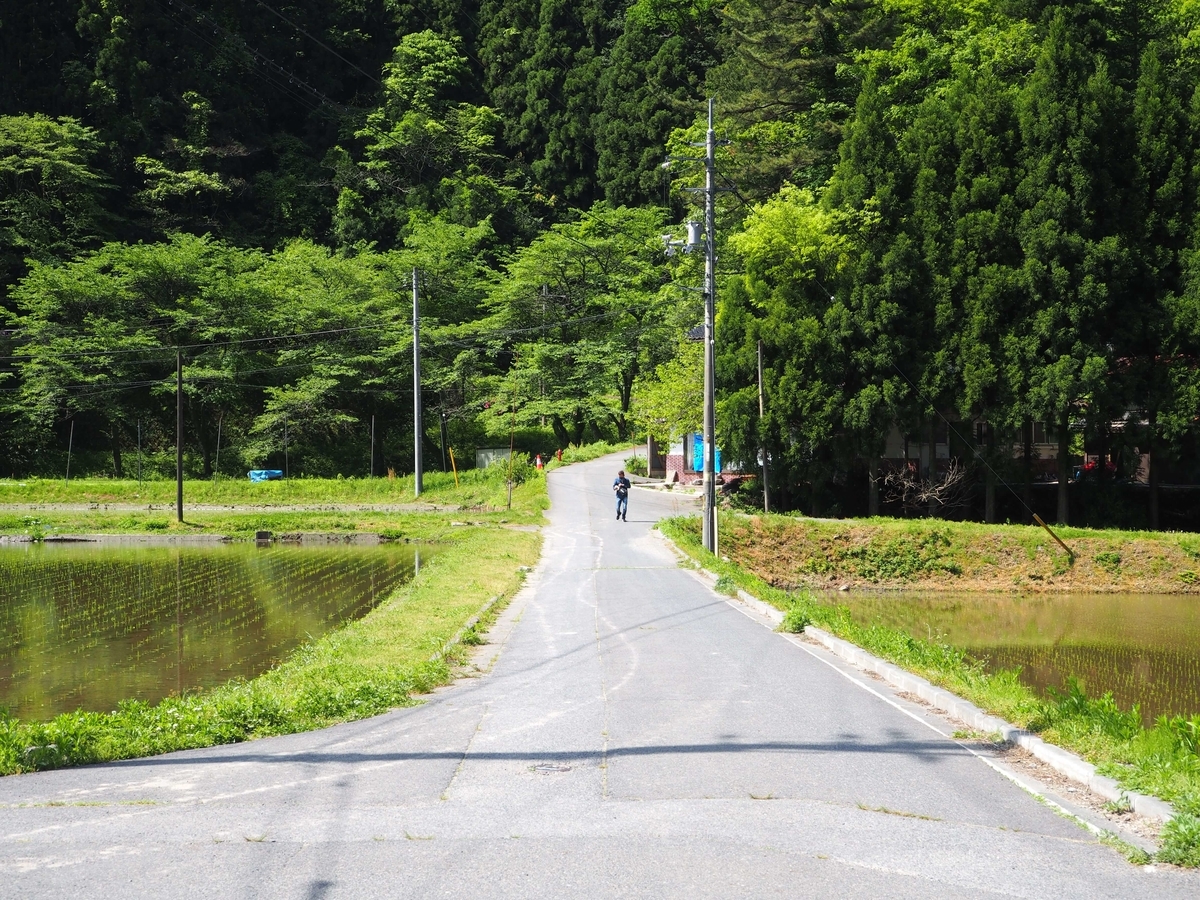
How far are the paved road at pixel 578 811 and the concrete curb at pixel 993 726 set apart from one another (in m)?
0.46

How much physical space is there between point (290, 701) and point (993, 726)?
6.00 metres

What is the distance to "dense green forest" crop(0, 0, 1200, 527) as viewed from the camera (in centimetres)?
3297

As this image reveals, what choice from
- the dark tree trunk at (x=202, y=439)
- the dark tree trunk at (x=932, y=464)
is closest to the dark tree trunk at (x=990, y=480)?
the dark tree trunk at (x=932, y=464)

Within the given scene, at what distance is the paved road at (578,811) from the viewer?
17.4 feet

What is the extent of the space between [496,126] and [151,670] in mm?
59343

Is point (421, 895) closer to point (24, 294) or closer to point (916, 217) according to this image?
point (916, 217)

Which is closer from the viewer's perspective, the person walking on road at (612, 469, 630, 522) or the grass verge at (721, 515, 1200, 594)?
the grass verge at (721, 515, 1200, 594)

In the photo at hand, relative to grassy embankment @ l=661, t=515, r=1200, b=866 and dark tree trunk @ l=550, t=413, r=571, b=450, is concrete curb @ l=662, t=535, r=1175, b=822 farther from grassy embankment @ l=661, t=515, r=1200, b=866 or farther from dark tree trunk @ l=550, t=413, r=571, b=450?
dark tree trunk @ l=550, t=413, r=571, b=450

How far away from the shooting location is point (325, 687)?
10.2m

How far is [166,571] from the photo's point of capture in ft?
86.0

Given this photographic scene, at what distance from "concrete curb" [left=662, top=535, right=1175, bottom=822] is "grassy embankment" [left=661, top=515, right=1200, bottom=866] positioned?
10 centimetres

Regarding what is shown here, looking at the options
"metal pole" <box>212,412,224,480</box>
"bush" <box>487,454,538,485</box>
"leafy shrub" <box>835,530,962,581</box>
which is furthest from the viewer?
"metal pole" <box>212,412,224,480</box>

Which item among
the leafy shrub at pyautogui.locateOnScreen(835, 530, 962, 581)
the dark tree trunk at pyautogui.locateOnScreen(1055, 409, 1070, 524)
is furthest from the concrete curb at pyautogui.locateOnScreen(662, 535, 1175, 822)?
the dark tree trunk at pyautogui.locateOnScreen(1055, 409, 1070, 524)

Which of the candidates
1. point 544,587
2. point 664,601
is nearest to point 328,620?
point 544,587
